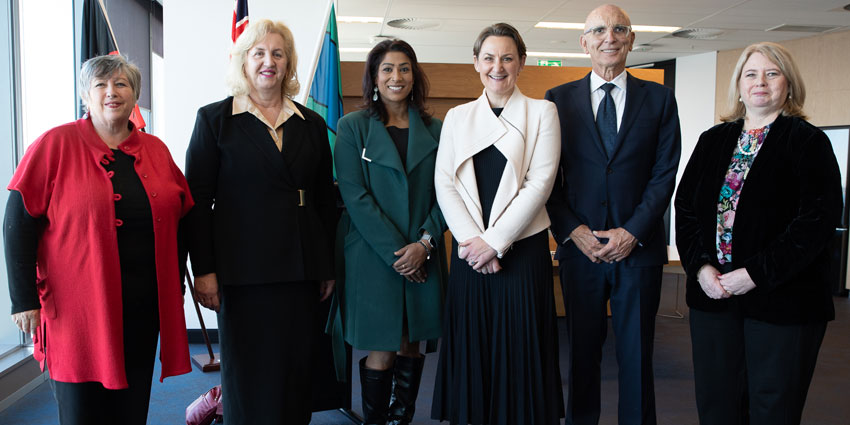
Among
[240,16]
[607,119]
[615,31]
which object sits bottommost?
[607,119]

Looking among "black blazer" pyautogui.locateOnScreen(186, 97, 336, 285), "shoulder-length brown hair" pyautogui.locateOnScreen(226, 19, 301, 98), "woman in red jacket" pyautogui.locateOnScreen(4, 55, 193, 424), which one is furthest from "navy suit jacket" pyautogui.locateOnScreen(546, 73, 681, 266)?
"woman in red jacket" pyautogui.locateOnScreen(4, 55, 193, 424)

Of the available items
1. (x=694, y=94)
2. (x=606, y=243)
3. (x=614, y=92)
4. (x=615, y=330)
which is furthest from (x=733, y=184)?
(x=694, y=94)

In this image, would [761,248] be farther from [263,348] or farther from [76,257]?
[76,257]

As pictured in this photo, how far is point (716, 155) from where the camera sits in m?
2.11

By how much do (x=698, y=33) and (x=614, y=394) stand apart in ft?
22.1

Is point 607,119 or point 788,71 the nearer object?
point 788,71

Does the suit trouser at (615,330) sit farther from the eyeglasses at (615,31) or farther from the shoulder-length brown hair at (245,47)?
the shoulder-length brown hair at (245,47)

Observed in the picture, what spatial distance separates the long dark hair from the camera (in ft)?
7.90

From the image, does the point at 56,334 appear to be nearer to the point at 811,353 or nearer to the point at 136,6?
the point at 811,353

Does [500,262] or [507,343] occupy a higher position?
[500,262]

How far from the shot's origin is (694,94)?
1003 centimetres

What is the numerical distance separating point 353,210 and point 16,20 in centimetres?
274

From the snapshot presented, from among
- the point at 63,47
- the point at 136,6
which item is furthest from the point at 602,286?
the point at 136,6

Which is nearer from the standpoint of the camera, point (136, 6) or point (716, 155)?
point (716, 155)
